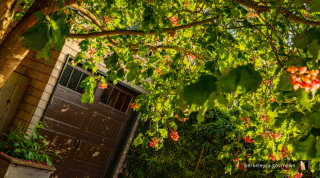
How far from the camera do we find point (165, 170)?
6.04 meters

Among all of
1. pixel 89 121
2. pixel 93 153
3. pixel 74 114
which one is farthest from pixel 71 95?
pixel 93 153

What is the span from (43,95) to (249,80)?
4.40m

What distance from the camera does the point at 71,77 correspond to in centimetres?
510

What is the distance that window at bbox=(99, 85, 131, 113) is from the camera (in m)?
5.92

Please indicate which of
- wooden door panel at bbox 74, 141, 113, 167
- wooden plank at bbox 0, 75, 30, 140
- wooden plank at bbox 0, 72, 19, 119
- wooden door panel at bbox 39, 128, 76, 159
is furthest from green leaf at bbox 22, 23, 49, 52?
wooden door panel at bbox 74, 141, 113, 167

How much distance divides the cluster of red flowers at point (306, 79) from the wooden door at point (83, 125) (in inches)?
181

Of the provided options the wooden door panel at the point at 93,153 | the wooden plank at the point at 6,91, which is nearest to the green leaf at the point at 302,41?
the wooden plank at the point at 6,91

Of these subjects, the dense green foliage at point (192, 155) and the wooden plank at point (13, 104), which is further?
the dense green foliage at point (192, 155)

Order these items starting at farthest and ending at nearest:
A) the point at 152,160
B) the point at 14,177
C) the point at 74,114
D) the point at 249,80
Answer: the point at 152,160
the point at 74,114
the point at 14,177
the point at 249,80

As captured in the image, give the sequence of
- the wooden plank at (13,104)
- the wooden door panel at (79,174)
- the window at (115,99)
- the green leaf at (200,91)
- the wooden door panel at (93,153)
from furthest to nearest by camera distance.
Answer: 1. the window at (115,99)
2. the wooden door panel at (93,153)
3. the wooden door panel at (79,174)
4. the wooden plank at (13,104)
5. the green leaf at (200,91)

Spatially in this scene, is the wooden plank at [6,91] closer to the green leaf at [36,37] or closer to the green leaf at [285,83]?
the green leaf at [36,37]

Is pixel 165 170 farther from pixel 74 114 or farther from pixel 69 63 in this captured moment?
pixel 69 63

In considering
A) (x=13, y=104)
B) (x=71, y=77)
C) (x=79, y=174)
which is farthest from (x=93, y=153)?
(x=13, y=104)

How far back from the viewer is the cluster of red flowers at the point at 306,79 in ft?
3.10
